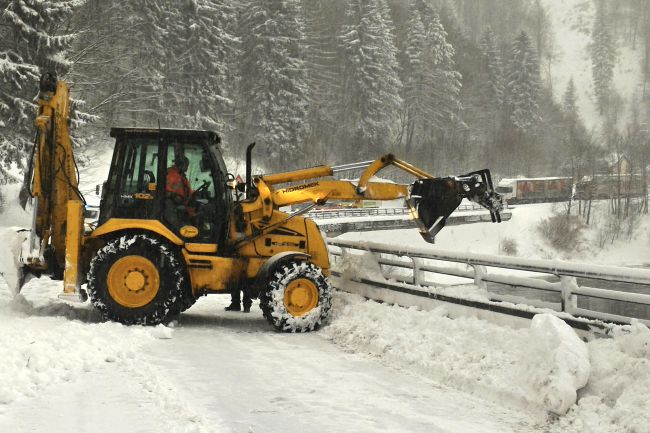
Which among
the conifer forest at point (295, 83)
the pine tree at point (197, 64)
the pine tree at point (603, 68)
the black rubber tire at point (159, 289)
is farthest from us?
the pine tree at point (603, 68)

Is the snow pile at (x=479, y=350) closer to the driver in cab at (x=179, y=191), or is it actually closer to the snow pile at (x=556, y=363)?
the snow pile at (x=556, y=363)

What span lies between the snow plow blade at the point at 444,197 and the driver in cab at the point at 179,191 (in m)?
3.27

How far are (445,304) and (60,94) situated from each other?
6.45m

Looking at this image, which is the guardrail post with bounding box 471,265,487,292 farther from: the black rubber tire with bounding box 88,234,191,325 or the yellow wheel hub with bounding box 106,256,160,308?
the yellow wheel hub with bounding box 106,256,160,308

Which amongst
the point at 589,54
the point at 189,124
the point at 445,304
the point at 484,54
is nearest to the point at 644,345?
the point at 445,304

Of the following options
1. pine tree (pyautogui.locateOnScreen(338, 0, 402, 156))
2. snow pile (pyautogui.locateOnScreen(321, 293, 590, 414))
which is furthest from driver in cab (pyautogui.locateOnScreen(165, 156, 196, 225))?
pine tree (pyautogui.locateOnScreen(338, 0, 402, 156))

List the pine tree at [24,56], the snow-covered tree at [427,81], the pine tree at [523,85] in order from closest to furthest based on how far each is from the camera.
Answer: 1. the pine tree at [24,56]
2. the snow-covered tree at [427,81]
3. the pine tree at [523,85]

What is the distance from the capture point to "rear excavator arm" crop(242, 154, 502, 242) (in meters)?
9.56

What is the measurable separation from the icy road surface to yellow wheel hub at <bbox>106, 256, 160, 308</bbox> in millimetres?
496

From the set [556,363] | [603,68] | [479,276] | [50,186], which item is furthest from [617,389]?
[603,68]

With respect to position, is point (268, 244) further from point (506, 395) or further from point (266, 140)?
point (266, 140)

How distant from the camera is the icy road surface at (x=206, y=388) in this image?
5605 millimetres

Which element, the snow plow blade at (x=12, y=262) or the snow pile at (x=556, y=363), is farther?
the snow plow blade at (x=12, y=262)

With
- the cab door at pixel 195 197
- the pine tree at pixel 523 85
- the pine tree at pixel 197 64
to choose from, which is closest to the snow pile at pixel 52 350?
the cab door at pixel 195 197
